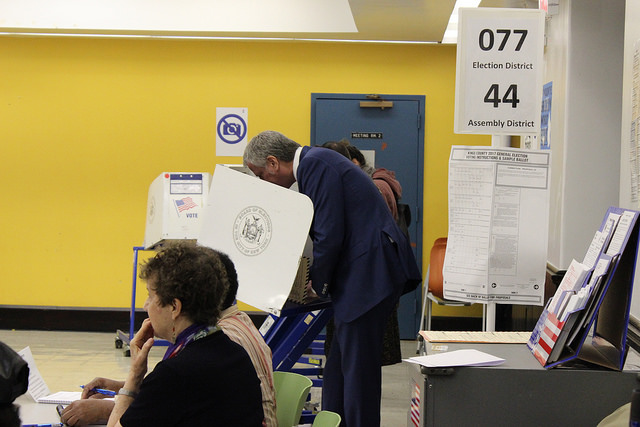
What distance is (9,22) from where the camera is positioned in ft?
22.7

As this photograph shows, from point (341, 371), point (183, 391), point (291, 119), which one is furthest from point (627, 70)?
point (291, 119)

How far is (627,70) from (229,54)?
473cm

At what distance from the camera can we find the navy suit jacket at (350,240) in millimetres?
3168

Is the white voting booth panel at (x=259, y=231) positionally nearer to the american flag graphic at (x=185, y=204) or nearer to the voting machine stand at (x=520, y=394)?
the voting machine stand at (x=520, y=394)

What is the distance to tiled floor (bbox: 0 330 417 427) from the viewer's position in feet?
16.8

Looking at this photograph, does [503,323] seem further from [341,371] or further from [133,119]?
[133,119]

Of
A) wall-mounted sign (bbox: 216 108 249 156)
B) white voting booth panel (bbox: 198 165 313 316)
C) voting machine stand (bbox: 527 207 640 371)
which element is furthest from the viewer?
wall-mounted sign (bbox: 216 108 249 156)

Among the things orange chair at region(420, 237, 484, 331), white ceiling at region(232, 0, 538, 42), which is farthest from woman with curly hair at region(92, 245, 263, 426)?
orange chair at region(420, 237, 484, 331)

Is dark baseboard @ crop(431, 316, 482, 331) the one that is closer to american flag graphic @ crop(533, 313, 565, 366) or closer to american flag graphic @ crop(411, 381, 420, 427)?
american flag graphic @ crop(411, 381, 420, 427)

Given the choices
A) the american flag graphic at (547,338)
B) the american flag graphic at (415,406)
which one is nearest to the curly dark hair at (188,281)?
the american flag graphic at (415,406)

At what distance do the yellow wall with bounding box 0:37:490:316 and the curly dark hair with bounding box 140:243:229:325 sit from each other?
5.14 metres

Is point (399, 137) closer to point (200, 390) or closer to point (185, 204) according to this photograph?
point (185, 204)

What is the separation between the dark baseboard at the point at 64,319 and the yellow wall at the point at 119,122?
0.08 m

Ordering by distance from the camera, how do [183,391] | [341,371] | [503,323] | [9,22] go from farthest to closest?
[9,22] < [503,323] < [341,371] < [183,391]
